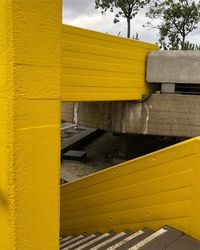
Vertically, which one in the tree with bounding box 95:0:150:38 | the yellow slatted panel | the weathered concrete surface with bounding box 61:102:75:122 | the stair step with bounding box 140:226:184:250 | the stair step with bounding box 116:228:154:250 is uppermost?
the tree with bounding box 95:0:150:38

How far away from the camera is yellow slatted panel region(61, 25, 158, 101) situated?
191 inches

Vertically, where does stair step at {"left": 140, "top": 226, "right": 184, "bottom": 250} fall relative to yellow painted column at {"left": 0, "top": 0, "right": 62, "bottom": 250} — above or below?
below

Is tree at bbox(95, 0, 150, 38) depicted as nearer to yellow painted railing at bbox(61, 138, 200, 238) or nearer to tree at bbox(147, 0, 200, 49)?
tree at bbox(147, 0, 200, 49)

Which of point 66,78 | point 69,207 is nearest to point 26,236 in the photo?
point 66,78

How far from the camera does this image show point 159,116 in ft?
21.0

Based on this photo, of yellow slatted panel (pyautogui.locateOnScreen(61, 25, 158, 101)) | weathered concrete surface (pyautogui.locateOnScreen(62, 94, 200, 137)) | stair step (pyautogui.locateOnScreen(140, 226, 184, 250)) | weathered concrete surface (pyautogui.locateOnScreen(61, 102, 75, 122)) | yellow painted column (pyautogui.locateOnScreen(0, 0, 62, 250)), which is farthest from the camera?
weathered concrete surface (pyautogui.locateOnScreen(61, 102, 75, 122))

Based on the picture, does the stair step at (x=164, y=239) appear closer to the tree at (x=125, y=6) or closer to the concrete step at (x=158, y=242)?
the concrete step at (x=158, y=242)

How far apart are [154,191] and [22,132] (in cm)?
205

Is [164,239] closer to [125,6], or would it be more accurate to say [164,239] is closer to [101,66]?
[101,66]

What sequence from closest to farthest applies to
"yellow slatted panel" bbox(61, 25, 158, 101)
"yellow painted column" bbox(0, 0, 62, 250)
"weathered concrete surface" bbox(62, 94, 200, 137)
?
"yellow painted column" bbox(0, 0, 62, 250) → "yellow slatted panel" bbox(61, 25, 158, 101) → "weathered concrete surface" bbox(62, 94, 200, 137)

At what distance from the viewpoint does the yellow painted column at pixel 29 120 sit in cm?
175

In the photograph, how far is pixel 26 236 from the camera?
1928 millimetres

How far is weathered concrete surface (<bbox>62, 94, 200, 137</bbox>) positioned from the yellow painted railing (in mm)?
2017

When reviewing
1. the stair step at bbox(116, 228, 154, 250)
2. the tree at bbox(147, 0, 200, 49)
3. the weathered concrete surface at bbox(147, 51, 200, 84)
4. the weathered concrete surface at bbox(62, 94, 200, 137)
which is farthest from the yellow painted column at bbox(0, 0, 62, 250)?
the tree at bbox(147, 0, 200, 49)
